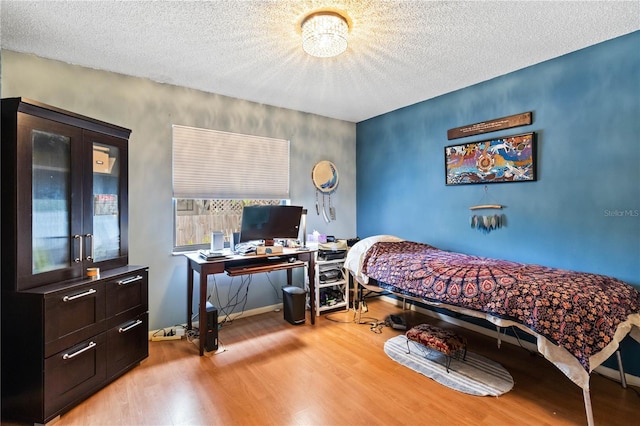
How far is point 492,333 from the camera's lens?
3.04 metres

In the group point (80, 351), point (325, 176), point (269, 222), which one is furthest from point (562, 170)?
point (80, 351)

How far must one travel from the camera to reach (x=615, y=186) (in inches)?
92.1

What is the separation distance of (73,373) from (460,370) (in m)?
2.73

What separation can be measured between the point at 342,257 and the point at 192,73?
2578 millimetres

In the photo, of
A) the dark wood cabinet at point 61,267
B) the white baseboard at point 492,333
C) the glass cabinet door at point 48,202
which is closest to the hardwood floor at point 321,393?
the white baseboard at point 492,333

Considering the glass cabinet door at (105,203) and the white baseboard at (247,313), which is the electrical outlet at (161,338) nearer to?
the white baseboard at (247,313)

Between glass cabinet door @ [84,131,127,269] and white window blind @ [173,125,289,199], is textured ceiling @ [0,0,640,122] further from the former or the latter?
glass cabinet door @ [84,131,127,269]

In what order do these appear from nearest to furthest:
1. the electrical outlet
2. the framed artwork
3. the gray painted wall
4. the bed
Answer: the bed, the gray painted wall, the framed artwork, the electrical outlet

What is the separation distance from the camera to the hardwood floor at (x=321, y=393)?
6.16ft

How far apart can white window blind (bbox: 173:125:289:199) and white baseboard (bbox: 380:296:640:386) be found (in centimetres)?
211

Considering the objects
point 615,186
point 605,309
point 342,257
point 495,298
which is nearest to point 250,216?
point 342,257

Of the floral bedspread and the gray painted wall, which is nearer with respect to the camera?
the floral bedspread

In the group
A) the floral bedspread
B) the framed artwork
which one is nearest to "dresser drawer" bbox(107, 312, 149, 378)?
the floral bedspread

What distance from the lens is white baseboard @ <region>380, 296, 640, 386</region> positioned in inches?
89.7
